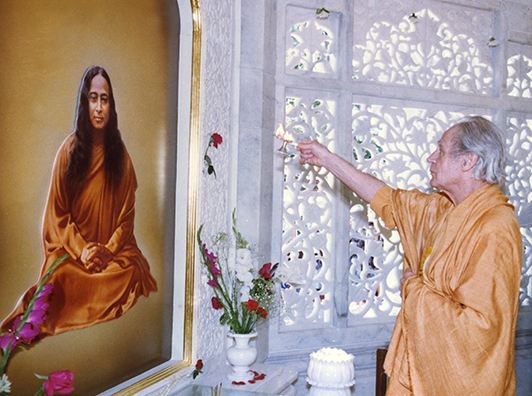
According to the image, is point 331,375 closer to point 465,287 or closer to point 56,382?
point 465,287

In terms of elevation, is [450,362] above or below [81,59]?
below

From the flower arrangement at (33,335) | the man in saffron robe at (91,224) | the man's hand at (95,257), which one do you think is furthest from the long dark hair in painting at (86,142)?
the flower arrangement at (33,335)

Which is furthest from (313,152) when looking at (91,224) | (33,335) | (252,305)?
(33,335)

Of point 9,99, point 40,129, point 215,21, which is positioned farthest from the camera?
point 215,21

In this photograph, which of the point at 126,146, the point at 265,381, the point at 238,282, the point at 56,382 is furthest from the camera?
the point at 238,282

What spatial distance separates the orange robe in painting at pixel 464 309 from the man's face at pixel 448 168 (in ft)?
0.28

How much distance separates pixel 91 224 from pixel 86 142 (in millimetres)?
257

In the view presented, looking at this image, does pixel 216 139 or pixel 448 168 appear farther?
pixel 216 139

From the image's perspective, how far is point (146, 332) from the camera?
208 cm

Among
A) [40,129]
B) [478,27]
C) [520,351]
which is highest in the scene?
[478,27]

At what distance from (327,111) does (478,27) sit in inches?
50.8

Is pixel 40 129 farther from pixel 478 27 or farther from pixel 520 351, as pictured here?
pixel 520 351

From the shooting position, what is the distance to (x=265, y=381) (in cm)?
255

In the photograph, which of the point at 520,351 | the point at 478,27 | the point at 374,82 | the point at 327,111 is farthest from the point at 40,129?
the point at 520,351
